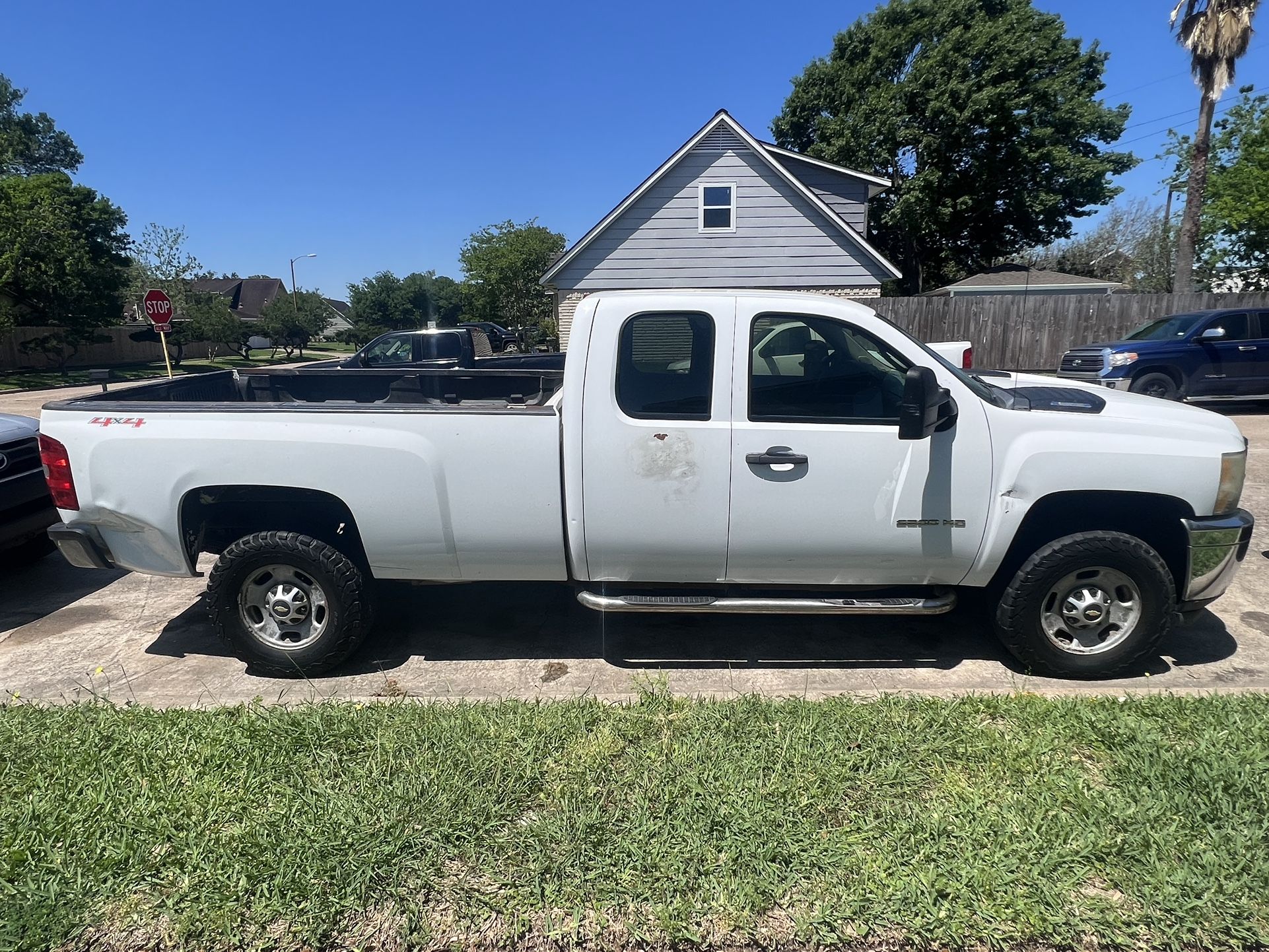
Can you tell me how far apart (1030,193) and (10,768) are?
34.2m

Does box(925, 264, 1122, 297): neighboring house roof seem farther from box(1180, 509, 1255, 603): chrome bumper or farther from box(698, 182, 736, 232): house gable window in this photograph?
box(1180, 509, 1255, 603): chrome bumper

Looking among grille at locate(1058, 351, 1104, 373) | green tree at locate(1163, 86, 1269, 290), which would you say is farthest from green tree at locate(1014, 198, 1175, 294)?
grille at locate(1058, 351, 1104, 373)

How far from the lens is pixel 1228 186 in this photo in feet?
76.5

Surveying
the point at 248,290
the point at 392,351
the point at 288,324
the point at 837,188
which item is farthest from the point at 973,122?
the point at 248,290

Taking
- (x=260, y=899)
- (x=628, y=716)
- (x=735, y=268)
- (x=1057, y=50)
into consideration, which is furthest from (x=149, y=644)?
(x=1057, y=50)

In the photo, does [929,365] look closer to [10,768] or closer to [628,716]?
[628,716]

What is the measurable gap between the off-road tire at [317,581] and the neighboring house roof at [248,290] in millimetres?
69322

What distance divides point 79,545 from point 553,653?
2.54 meters

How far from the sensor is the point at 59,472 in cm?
387

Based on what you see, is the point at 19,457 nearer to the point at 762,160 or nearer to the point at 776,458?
the point at 776,458

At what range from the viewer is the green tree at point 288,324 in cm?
4506

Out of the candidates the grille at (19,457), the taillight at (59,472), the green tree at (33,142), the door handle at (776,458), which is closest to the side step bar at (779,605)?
the door handle at (776,458)

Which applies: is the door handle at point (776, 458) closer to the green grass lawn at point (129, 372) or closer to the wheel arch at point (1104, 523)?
the wheel arch at point (1104, 523)

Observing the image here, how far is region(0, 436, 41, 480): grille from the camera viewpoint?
201 inches
